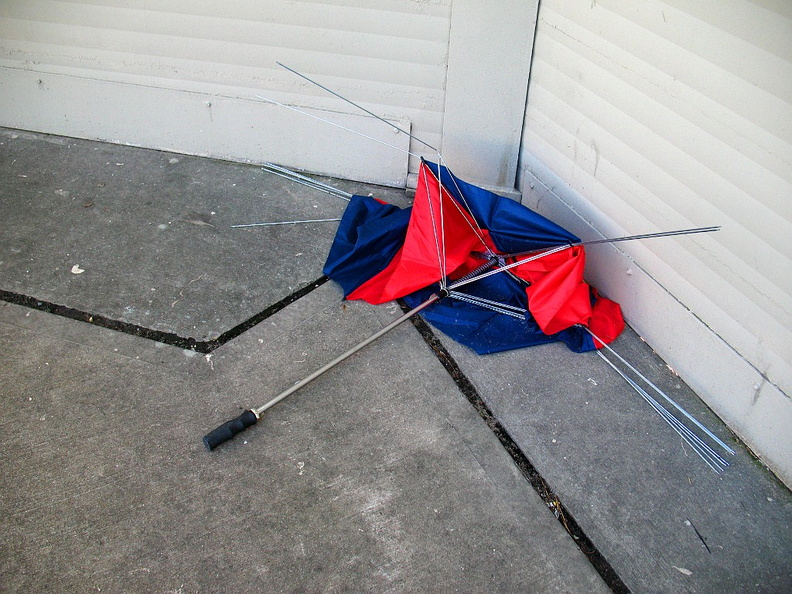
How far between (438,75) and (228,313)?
1.67 metres

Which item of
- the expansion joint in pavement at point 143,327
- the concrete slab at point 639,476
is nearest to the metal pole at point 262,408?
the concrete slab at point 639,476

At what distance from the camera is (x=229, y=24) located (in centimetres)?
378

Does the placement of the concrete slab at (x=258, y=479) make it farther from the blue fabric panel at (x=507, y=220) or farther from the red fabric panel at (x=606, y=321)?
the red fabric panel at (x=606, y=321)

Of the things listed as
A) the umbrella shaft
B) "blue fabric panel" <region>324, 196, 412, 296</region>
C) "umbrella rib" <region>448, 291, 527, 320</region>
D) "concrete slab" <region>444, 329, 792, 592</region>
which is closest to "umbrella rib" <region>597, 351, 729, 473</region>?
"concrete slab" <region>444, 329, 792, 592</region>

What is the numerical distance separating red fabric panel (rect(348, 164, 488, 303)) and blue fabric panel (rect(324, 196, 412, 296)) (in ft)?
0.25

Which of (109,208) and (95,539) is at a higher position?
(109,208)

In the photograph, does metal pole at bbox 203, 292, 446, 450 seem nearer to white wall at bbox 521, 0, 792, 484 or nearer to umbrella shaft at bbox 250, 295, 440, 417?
umbrella shaft at bbox 250, 295, 440, 417

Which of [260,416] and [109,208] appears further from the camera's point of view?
[109,208]

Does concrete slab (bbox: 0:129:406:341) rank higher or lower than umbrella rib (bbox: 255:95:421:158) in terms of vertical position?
lower

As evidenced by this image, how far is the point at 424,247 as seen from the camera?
3.34 meters

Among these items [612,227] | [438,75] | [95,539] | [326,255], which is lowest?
[95,539]

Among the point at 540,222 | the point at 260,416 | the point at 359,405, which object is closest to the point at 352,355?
the point at 359,405

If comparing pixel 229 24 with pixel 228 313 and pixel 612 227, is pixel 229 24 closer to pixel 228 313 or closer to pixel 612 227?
pixel 228 313

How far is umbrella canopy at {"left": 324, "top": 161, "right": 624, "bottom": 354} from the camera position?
3158 mm
